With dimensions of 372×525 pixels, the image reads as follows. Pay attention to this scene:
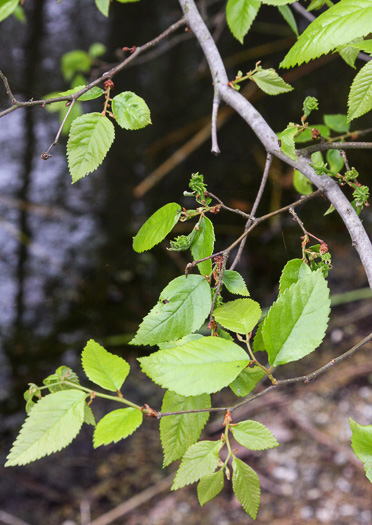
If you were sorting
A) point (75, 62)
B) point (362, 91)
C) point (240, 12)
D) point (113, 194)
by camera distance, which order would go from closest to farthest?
point (362, 91) < point (240, 12) < point (75, 62) < point (113, 194)

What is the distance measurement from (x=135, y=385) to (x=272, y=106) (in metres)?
1.21

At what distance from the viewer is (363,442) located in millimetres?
407

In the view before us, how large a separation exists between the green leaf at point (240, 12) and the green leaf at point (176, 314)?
398mm

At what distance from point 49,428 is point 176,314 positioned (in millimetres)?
153

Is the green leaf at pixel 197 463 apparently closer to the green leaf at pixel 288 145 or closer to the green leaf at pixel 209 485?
the green leaf at pixel 209 485

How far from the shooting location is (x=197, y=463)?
417mm

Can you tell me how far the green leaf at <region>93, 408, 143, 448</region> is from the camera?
40cm

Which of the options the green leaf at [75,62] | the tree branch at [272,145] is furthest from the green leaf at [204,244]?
the green leaf at [75,62]

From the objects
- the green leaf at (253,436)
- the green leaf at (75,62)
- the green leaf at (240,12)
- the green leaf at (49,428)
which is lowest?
the green leaf at (253,436)

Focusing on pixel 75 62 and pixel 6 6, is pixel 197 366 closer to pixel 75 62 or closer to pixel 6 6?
pixel 6 6

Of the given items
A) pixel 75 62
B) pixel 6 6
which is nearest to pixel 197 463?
pixel 6 6

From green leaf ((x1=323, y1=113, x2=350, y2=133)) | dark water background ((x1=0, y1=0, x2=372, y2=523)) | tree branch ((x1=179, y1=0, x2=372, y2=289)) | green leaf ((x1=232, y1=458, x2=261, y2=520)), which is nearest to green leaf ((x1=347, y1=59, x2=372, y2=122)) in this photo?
tree branch ((x1=179, y1=0, x2=372, y2=289))

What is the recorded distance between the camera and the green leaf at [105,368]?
44cm

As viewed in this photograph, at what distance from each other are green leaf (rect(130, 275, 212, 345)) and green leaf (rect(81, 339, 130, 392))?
0.03 meters
